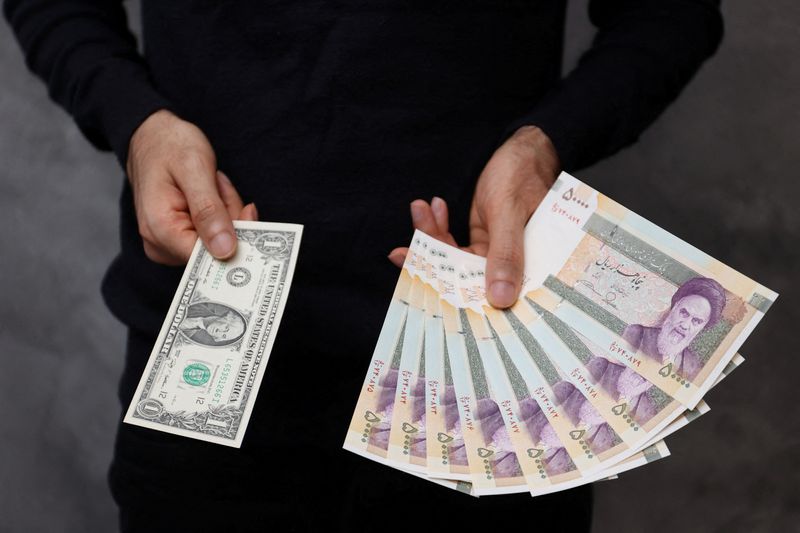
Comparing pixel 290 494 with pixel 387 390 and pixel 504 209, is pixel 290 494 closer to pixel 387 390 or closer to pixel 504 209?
pixel 387 390

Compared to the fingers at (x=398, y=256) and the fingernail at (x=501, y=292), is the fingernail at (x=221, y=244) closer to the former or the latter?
the fingers at (x=398, y=256)

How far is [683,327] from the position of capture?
0.84 metres

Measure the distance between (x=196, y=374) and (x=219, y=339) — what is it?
0.05 metres

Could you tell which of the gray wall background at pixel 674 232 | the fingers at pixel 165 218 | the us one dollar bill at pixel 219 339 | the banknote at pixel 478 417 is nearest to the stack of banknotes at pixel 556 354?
the banknote at pixel 478 417

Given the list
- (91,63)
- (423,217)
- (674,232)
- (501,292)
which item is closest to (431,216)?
(423,217)

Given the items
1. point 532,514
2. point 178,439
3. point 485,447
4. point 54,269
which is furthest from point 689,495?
point 54,269

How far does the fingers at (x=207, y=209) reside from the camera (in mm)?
856

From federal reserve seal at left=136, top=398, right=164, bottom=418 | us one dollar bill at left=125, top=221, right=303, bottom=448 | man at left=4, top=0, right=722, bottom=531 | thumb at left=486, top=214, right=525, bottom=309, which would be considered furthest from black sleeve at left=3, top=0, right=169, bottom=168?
thumb at left=486, top=214, right=525, bottom=309

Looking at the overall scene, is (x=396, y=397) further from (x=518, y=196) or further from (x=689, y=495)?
(x=689, y=495)

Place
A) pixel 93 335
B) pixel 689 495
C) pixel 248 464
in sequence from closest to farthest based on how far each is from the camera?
pixel 248 464 < pixel 689 495 < pixel 93 335

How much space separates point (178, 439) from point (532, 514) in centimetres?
40

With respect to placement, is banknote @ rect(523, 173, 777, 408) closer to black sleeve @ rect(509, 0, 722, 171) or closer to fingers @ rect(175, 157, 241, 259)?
black sleeve @ rect(509, 0, 722, 171)

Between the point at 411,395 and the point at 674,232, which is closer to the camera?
the point at 411,395

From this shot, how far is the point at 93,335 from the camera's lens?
1565 mm
